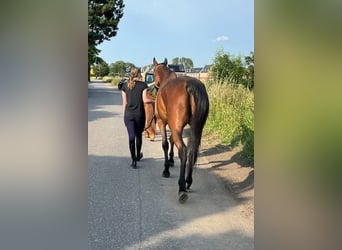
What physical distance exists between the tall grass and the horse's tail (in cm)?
325

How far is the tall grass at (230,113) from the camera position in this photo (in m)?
9.18

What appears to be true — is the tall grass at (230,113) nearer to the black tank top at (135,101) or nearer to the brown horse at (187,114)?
the black tank top at (135,101)

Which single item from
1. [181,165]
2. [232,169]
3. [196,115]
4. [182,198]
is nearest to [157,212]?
[182,198]

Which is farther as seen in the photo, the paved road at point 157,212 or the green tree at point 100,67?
the green tree at point 100,67

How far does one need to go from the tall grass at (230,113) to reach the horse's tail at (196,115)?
325cm

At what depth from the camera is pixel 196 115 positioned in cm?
522

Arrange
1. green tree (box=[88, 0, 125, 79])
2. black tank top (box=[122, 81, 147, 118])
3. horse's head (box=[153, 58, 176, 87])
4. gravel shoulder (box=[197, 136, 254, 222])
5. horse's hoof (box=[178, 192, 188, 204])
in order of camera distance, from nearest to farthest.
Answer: green tree (box=[88, 0, 125, 79]), horse's hoof (box=[178, 192, 188, 204]), gravel shoulder (box=[197, 136, 254, 222]), horse's head (box=[153, 58, 176, 87]), black tank top (box=[122, 81, 147, 118])

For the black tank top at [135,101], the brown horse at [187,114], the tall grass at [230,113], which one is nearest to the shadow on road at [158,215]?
the brown horse at [187,114]

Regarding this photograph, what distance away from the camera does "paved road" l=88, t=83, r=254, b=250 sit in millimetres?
3703

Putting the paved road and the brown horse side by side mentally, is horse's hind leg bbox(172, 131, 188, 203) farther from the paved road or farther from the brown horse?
the paved road

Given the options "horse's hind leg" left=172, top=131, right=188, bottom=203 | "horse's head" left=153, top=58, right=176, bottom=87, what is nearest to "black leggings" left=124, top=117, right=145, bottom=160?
"horse's head" left=153, top=58, right=176, bottom=87

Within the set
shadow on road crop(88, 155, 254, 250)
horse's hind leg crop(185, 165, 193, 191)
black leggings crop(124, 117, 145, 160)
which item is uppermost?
black leggings crop(124, 117, 145, 160)
